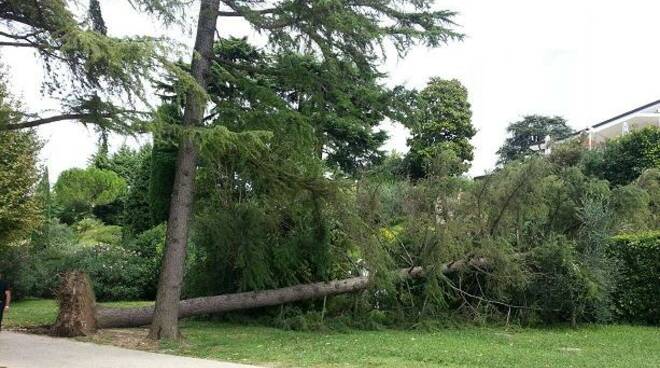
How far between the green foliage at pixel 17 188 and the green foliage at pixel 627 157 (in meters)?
25.2

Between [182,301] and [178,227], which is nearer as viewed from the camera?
[178,227]

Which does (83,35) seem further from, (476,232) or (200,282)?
(476,232)

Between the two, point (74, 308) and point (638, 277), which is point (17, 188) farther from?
point (638, 277)

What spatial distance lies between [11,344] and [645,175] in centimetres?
1642

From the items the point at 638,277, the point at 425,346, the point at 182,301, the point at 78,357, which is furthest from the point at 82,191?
the point at 425,346

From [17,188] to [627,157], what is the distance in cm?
2694

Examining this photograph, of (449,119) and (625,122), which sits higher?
(625,122)

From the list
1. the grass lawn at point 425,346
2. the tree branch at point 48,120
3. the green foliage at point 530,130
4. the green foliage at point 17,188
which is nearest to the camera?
the grass lawn at point 425,346

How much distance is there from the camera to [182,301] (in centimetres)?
1376

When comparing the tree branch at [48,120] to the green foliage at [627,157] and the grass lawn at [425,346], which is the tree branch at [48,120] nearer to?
the grass lawn at [425,346]

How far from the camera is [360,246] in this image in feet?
44.8

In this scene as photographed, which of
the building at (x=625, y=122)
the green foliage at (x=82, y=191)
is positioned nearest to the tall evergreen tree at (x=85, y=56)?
the green foliage at (x=82, y=191)

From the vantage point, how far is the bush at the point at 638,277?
1587 cm

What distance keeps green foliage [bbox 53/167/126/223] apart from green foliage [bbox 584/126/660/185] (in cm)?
2918
